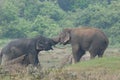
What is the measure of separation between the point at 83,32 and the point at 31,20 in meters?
22.4

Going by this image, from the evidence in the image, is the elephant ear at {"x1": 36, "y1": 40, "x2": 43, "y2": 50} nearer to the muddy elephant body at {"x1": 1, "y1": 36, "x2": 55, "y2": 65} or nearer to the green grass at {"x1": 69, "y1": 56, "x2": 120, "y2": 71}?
the muddy elephant body at {"x1": 1, "y1": 36, "x2": 55, "y2": 65}

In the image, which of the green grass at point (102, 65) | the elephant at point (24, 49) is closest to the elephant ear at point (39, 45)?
the elephant at point (24, 49)

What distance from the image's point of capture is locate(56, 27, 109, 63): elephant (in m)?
17.6

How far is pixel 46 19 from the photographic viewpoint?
3838 cm

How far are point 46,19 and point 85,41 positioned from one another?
20699 millimetres

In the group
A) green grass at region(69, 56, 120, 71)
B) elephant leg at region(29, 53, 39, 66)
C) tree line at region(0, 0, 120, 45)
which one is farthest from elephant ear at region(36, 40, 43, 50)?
tree line at region(0, 0, 120, 45)

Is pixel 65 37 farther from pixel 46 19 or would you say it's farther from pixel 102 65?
pixel 46 19

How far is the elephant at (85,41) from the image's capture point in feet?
57.8

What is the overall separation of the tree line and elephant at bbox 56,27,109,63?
14.6 meters

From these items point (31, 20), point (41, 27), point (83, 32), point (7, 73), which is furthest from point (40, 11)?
point (7, 73)

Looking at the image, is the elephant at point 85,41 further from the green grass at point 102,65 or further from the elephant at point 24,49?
the green grass at point 102,65

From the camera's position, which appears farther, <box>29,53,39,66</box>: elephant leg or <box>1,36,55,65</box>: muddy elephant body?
<box>1,36,55,65</box>: muddy elephant body

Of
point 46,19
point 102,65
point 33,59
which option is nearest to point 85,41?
point 33,59

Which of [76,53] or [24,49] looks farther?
[76,53]
